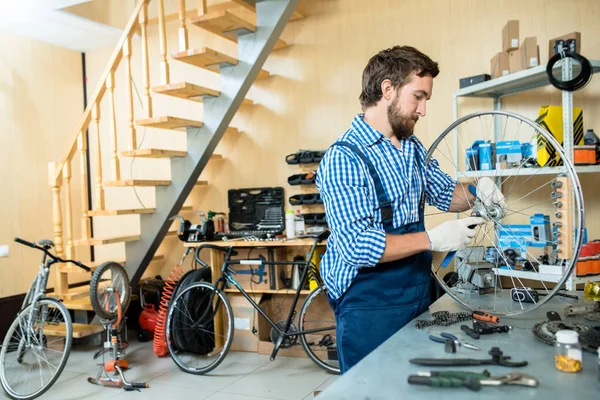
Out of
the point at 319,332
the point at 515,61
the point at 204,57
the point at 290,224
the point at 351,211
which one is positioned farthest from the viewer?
the point at 290,224

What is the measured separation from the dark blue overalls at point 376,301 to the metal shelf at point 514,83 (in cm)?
169

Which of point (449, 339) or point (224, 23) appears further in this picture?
point (224, 23)

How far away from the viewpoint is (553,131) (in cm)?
290

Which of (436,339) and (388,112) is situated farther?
(388,112)

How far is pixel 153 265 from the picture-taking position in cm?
489

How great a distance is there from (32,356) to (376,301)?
3.38 m

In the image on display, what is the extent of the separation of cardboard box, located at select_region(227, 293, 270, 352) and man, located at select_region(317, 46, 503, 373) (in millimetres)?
2314

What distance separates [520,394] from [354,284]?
0.68 meters

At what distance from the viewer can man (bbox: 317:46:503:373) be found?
5.08 ft

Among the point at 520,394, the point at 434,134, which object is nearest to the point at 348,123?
the point at 434,134

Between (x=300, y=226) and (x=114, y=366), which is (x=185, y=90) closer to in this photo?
(x=300, y=226)

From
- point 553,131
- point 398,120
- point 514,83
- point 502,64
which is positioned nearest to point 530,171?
point 553,131

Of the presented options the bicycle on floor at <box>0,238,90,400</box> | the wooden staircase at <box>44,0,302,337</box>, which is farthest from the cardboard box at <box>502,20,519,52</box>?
the bicycle on floor at <box>0,238,90,400</box>

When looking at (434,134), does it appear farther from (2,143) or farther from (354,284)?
(2,143)
